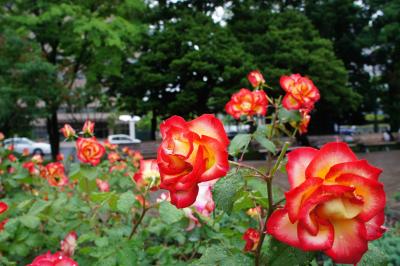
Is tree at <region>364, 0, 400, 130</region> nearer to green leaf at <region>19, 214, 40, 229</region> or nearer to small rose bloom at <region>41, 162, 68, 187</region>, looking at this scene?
small rose bloom at <region>41, 162, 68, 187</region>

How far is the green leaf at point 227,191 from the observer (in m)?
0.75

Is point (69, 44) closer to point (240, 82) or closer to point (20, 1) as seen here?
point (20, 1)

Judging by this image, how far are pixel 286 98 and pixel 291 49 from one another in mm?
15712

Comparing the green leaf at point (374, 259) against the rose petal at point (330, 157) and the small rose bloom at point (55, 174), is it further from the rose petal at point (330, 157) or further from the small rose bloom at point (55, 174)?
the small rose bloom at point (55, 174)

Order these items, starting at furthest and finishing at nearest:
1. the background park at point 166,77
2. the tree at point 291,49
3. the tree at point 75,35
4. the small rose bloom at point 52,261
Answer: the tree at point 291,49 < the tree at point 75,35 < the background park at point 166,77 < the small rose bloom at point 52,261

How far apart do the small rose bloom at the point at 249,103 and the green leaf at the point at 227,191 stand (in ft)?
3.82

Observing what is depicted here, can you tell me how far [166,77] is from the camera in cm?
1628

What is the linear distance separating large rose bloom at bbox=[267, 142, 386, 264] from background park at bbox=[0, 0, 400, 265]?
4.3 inches

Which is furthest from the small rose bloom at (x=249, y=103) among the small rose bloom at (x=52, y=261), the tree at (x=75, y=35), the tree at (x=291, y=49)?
the tree at (x=291, y=49)

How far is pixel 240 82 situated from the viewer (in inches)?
616

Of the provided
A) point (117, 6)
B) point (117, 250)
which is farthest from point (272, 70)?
point (117, 250)

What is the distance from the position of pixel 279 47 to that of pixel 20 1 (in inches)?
373

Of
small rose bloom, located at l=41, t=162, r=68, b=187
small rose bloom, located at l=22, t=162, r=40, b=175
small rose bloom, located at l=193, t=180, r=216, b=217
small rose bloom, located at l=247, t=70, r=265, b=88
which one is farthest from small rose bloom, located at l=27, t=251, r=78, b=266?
small rose bloom, located at l=22, t=162, r=40, b=175

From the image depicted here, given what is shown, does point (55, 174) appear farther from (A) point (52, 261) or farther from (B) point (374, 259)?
(B) point (374, 259)
